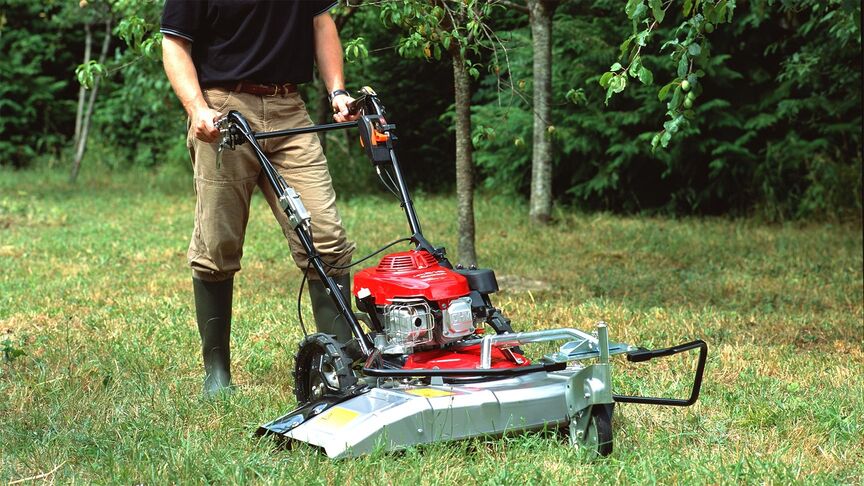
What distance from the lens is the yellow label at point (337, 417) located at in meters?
3.13

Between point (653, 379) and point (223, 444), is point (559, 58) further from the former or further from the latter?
point (223, 444)

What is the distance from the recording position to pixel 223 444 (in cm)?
333

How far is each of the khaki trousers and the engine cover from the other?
40 centimetres

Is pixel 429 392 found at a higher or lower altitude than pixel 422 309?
lower

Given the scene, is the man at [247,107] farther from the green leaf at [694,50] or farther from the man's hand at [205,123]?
the green leaf at [694,50]

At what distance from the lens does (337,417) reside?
318 cm

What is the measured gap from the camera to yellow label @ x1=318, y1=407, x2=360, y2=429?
3131 millimetres

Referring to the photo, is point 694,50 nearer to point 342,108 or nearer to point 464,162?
point 342,108

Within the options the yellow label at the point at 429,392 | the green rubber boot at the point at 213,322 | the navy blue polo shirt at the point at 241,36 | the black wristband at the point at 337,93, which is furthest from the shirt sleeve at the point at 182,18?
the yellow label at the point at 429,392

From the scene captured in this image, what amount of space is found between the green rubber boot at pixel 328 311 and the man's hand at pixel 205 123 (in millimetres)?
690

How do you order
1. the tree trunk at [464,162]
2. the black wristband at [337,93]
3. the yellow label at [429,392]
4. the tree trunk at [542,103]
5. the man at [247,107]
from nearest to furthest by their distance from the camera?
the yellow label at [429,392] < the man at [247,107] < the black wristband at [337,93] < the tree trunk at [464,162] < the tree trunk at [542,103]

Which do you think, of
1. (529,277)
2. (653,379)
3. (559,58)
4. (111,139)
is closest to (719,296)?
(529,277)

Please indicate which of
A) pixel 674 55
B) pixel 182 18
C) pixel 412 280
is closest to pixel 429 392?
pixel 412 280

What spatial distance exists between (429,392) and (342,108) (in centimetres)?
127
